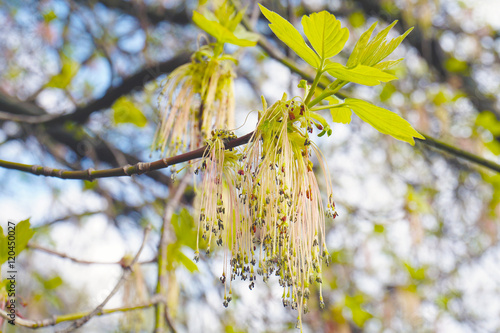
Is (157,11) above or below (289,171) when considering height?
above

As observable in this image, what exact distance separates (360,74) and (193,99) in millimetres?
860

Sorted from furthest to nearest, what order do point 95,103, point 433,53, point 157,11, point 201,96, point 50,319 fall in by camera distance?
point 433,53 < point 157,11 < point 95,103 < point 201,96 < point 50,319

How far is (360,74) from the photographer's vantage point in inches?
34.9

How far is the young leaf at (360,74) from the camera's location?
86 centimetres

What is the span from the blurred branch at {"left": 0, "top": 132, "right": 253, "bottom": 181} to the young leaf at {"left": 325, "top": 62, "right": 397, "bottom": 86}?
235 mm

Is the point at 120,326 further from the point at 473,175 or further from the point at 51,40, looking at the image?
the point at 473,175

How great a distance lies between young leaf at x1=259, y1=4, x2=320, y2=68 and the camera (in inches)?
34.8

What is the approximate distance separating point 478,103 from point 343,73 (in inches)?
146

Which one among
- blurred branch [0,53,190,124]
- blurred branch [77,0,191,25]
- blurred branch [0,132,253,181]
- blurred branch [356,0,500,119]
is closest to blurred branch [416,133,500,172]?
blurred branch [0,132,253,181]

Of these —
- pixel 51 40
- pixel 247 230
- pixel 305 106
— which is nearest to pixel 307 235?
pixel 247 230

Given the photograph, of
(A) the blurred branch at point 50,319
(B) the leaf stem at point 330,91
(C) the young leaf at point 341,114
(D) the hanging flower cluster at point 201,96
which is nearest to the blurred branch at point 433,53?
(D) the hanging flower cluster at point 201,96

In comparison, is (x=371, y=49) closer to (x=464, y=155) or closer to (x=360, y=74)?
(x=360, y=74)

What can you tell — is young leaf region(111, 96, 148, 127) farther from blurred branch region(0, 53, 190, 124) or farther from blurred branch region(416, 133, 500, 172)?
blurred branch region(416, 133, 500, 172)

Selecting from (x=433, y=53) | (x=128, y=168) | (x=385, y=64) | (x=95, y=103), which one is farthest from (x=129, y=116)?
(x=433, y=53)
